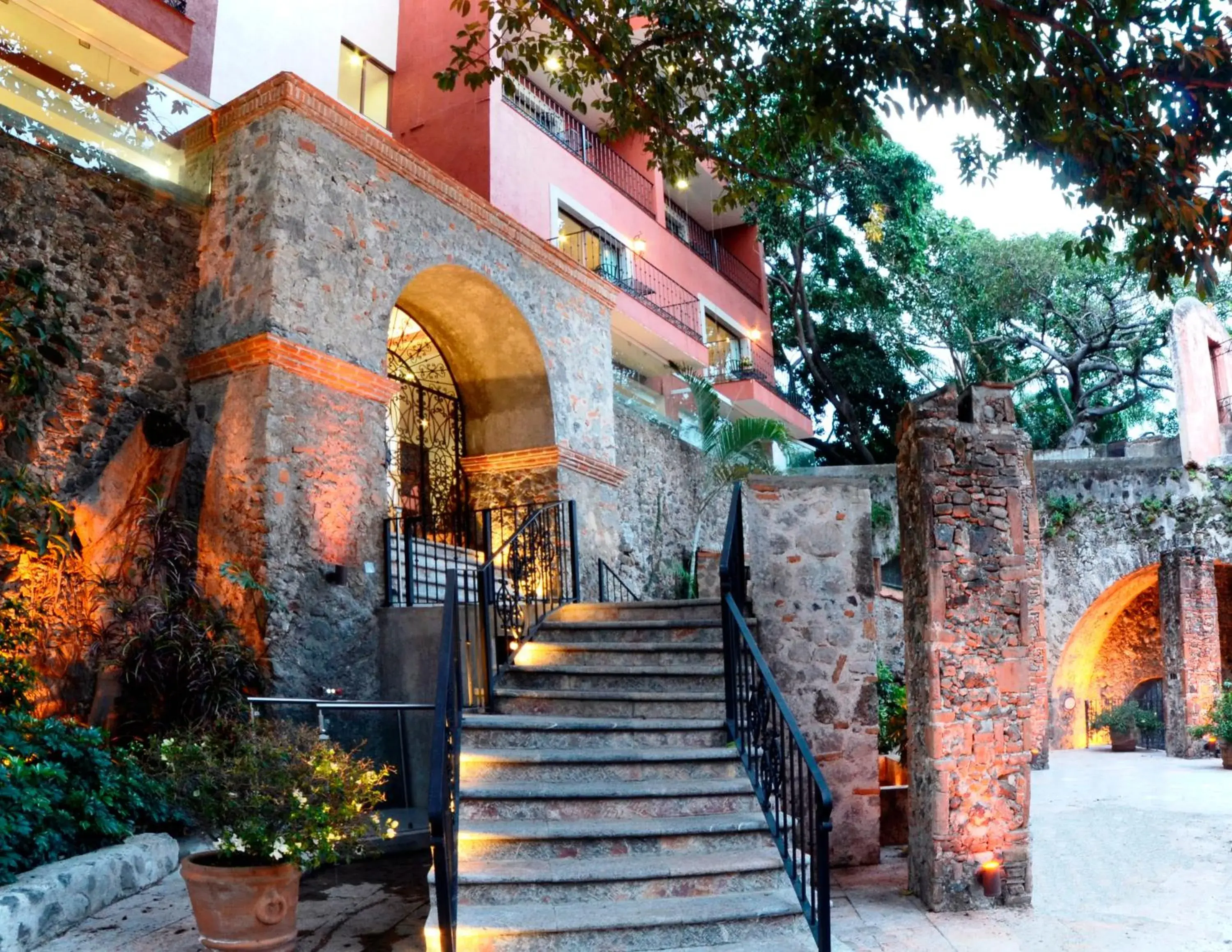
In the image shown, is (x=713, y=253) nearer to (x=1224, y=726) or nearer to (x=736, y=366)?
(x=736, y=366)

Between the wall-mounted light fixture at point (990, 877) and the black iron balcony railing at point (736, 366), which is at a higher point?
the black iron balcony railing at point (736, 366)

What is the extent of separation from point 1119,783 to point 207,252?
10853 mm

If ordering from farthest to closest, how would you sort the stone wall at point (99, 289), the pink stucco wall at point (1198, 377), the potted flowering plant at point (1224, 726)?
the pink stucco wall at point (1198, 377), the potted flowering plant at point (1224, 726), the stone wall at point (99, 289)

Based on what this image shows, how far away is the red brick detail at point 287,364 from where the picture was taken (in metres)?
7.84

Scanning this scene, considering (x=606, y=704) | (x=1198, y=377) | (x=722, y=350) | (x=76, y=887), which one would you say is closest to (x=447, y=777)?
(x=76, y=887)

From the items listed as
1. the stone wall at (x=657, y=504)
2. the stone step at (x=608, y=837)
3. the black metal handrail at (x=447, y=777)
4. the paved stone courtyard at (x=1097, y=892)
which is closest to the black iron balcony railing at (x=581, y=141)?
the stone wall at (x=657, y=504)

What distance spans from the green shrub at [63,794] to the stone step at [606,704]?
2109 millimetres

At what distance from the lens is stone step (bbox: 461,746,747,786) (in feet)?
18.9

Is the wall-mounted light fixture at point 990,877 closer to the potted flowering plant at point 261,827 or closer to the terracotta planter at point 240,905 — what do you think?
the potted flowering plant at point 261,827

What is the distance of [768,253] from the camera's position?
23.4 meters

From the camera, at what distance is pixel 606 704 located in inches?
261

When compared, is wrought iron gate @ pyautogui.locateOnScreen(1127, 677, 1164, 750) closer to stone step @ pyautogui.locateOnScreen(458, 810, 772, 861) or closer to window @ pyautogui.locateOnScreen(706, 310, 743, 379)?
window @ pyautogui.locateOnScreen(706, 310, 743, 379)

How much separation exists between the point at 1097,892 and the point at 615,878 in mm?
3318

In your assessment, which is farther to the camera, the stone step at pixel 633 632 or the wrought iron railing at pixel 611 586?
the wrought iron railing at pixel 611 586
